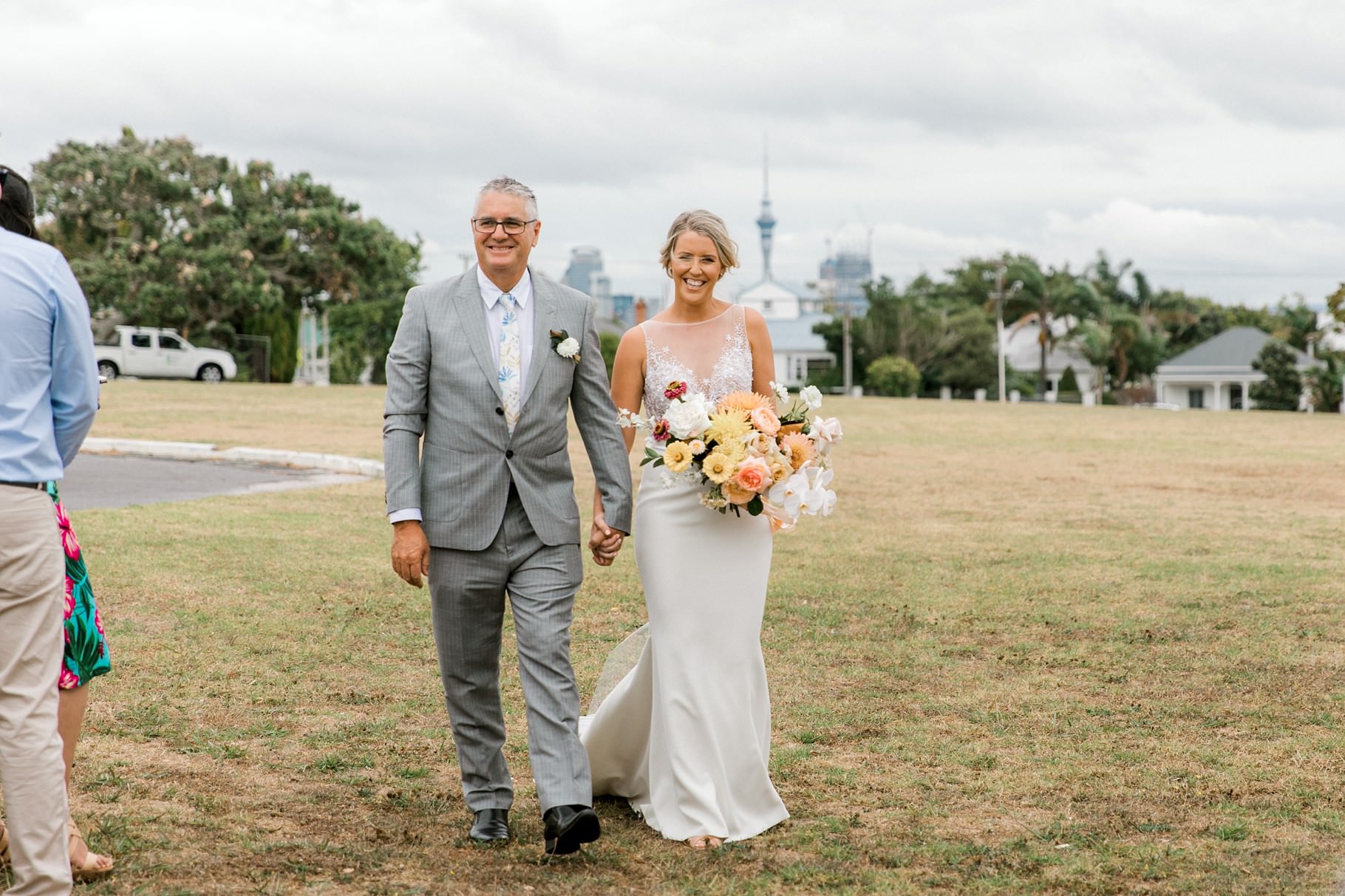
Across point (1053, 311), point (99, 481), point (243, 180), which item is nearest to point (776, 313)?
point (1053, 311)

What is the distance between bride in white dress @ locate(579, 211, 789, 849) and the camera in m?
5.13

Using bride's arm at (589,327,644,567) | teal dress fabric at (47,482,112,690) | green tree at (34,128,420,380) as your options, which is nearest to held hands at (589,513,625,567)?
bride's arm at (589,327,644,567)

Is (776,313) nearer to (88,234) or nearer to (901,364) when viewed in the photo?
(901,364)

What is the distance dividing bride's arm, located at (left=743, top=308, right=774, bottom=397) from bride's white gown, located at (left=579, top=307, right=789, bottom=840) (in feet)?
1.88

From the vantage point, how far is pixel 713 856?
16.1 feet

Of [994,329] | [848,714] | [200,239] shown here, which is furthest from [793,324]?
[848,714]

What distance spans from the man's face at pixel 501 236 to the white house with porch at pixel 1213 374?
88.6 meters

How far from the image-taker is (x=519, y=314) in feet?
16.3

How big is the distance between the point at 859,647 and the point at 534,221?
169 inches

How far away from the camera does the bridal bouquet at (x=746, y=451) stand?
16.4ft

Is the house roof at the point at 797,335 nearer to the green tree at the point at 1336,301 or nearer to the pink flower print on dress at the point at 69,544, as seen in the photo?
the green tree at the point at 1336,301

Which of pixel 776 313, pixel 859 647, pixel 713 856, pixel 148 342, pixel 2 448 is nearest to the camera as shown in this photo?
pixel 2 448

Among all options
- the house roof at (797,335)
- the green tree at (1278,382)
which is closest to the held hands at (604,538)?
the green tree at (1278,382)

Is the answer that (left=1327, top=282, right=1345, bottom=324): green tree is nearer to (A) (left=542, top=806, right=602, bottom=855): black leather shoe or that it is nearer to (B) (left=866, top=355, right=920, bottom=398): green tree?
(A) (left=542, top=806, right=602, bottom=855): black leather shoe
